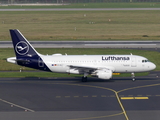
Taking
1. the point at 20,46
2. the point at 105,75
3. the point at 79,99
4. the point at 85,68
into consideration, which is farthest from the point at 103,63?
the point at 20,46

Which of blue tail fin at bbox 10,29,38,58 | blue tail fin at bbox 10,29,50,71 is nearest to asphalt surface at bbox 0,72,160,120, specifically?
blue tail fin at bbox 10,29,50,71

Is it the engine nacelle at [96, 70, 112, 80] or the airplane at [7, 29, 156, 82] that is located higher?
the airplane at [7, 29, 156, 82]

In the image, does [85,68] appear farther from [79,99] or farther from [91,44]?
[91,44]

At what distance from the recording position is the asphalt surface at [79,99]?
36.6 meters

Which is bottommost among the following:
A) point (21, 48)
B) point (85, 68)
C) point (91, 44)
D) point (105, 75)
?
point (105, 75)

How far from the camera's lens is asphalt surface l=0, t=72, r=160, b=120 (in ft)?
120

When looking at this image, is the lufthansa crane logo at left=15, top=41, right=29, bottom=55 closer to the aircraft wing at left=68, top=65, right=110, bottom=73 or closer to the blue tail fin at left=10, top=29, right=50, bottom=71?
the blue tail fin at left=10, top=29, right=50, bottom=71

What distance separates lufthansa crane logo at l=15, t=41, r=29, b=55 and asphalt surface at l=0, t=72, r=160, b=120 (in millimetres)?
4764

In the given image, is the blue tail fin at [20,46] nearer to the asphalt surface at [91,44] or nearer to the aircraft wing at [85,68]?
the aircraft wing at [85,68]

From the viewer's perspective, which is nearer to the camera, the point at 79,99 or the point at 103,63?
the point at 79,99

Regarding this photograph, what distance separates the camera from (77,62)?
54594 millimetres

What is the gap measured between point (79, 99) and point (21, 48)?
16035 mm
